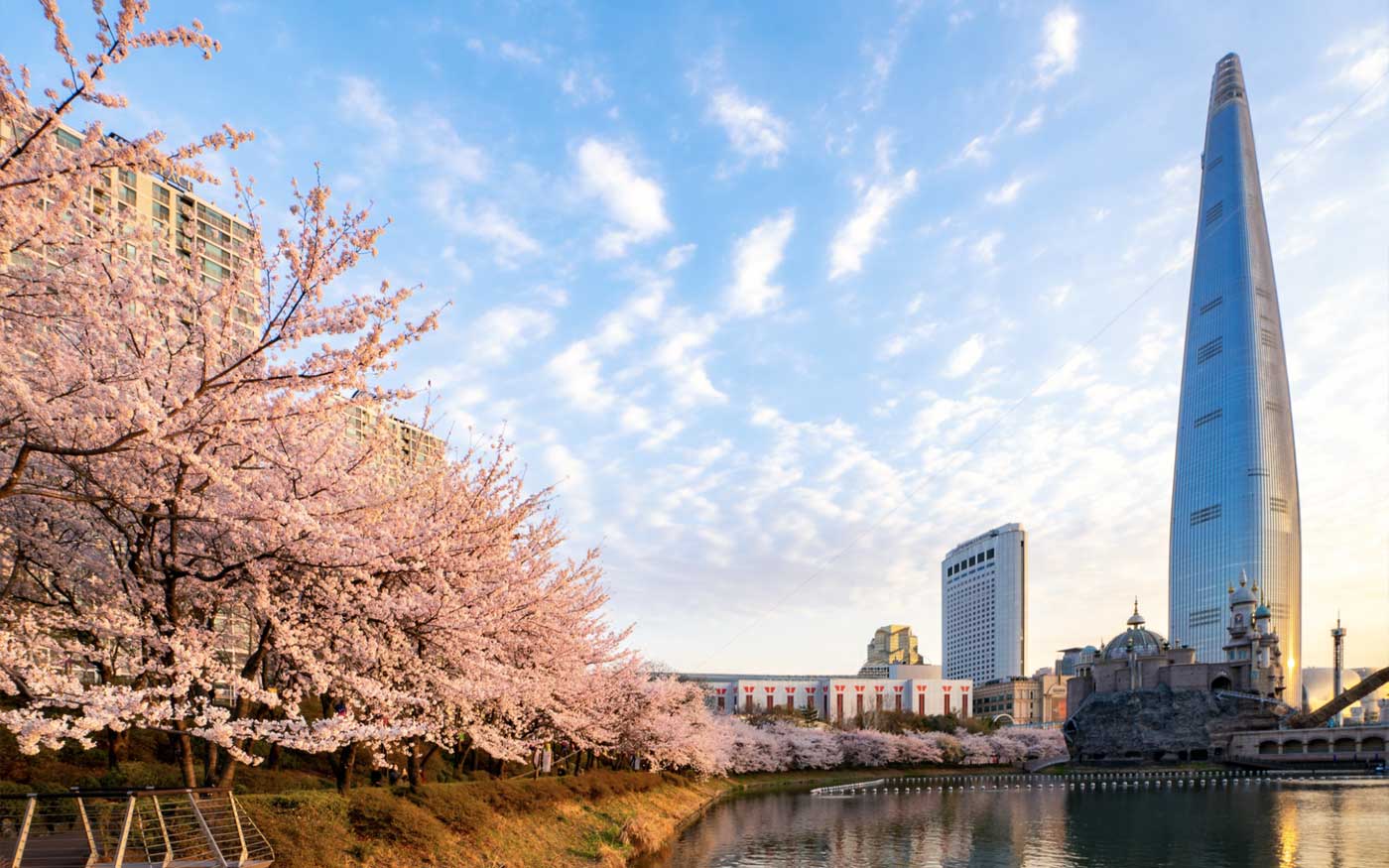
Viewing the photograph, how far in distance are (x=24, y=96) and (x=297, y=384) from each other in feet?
13.1

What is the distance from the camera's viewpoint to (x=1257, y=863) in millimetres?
37438

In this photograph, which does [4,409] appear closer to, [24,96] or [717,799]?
[24,96]

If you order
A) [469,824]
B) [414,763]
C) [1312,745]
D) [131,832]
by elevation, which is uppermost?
[131,832]

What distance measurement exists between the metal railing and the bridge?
533ft

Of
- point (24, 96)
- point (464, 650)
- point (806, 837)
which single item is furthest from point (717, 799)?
point (24, 96)

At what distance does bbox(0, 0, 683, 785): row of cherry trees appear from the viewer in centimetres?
1020

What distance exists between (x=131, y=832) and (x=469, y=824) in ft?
35.7

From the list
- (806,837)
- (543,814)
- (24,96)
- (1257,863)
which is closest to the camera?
(24,96)

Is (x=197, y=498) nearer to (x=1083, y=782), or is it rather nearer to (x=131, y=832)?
(x=131, y=832)

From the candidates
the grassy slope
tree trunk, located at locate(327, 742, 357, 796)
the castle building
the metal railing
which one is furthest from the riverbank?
the castle building

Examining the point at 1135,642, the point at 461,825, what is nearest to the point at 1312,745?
the point at 1135,642

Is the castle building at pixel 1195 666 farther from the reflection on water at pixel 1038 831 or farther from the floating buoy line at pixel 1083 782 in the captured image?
the reflection on water at pixel 1038 831

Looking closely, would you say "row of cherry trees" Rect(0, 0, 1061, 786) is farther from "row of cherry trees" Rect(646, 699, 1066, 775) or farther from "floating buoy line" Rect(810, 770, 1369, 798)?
"floating buoy line" Rect(810, 770, 1369, 798)

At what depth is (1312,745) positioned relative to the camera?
14150 cm
